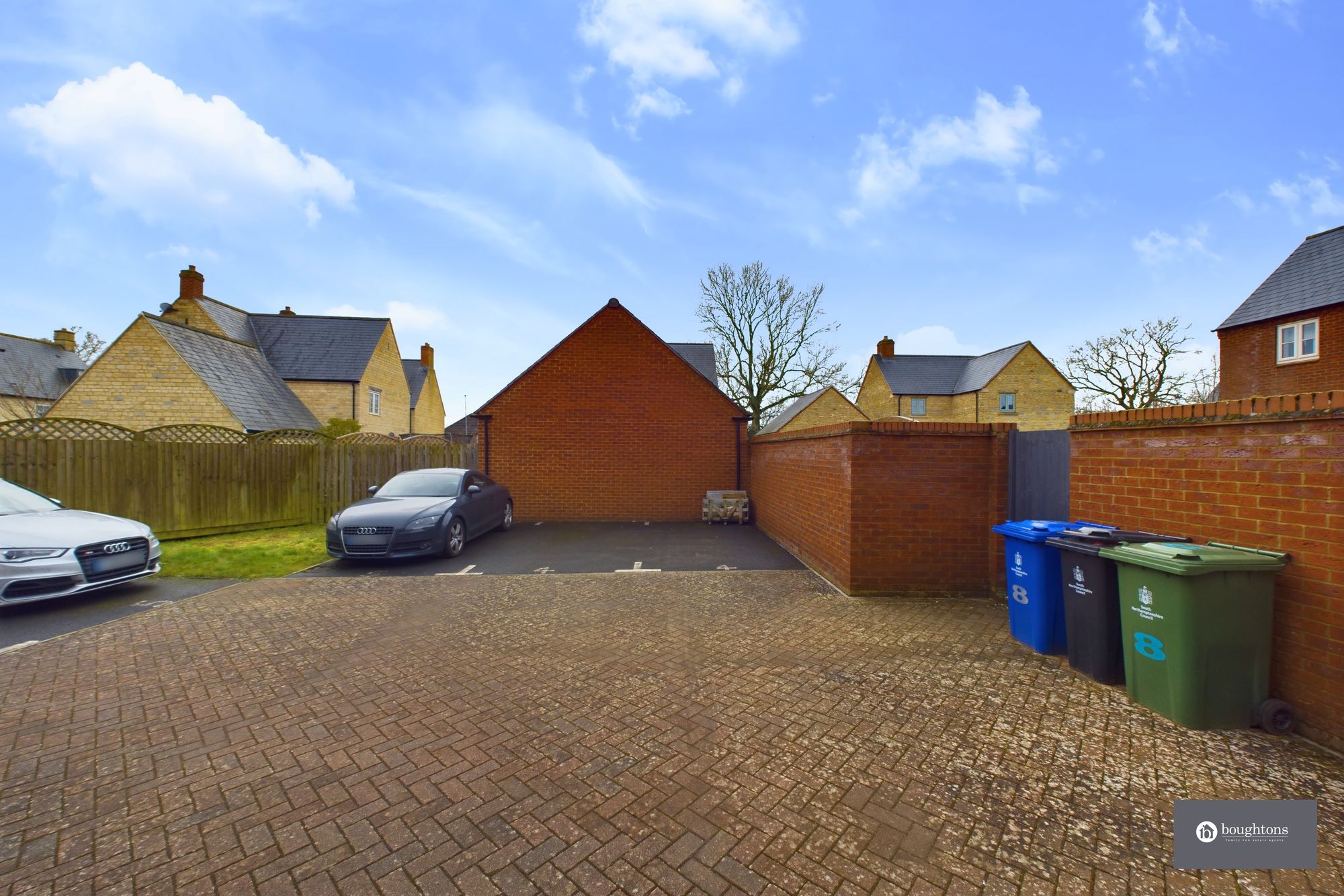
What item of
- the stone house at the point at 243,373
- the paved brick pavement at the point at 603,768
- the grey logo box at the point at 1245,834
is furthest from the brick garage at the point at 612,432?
the grey logo box at the point at 1245,834

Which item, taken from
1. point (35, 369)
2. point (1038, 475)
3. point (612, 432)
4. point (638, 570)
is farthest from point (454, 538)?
point (35, 369)

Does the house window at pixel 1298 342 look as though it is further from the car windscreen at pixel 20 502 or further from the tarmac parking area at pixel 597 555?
the car windscreen at pixel 20 502

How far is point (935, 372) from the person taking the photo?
42.2 m

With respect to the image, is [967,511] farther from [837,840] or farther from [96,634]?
[96,634]

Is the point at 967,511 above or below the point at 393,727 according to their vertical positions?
above

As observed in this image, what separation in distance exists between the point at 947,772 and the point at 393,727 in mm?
3191

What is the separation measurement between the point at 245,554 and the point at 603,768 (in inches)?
364

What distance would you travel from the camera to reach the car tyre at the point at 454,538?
869cm

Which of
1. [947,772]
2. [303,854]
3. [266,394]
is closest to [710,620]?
[947,772]

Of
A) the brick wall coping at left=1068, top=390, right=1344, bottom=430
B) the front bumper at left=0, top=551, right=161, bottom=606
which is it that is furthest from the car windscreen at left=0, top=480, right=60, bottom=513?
the brick wall coping at left=1068, top=390, right=1344, bottom=430

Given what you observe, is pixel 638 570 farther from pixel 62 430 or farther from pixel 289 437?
pixel 62 430

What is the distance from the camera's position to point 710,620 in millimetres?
5367

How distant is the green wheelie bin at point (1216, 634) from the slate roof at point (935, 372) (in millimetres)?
40088

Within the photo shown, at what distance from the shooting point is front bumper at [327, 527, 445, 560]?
7.98 meters
